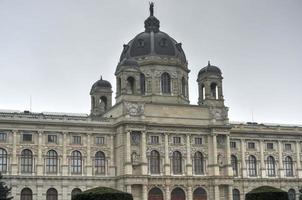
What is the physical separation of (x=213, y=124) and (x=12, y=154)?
92.7ft

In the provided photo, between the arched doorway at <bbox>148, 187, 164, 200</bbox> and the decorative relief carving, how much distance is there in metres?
10.6

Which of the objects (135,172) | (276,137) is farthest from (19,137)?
(276,137)

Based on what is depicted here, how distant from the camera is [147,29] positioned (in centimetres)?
9038

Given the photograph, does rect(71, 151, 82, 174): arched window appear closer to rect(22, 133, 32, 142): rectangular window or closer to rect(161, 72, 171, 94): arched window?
rect(22, 133, 32, 142): rectangular window

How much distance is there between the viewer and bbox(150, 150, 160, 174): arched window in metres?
77.7

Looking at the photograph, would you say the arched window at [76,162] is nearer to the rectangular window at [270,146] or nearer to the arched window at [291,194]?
the rectangular window at [270,146]

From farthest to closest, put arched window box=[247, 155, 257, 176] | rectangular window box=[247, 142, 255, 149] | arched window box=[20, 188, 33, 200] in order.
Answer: rectangular window box=[247, 142, 255, 149] < arched window box=[247, 155, 257, 176] < arched window box=[20, 188, 33, 200]

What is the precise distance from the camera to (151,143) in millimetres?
78000

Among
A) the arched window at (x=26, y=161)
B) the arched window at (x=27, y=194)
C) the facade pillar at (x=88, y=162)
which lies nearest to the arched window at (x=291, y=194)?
the facade pillar at (x=88, y=162)

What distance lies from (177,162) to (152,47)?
725 inches

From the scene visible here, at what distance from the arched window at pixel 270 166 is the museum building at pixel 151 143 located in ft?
0.51

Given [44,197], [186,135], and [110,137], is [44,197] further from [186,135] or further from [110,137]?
[186,135]

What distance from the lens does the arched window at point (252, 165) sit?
8606cm

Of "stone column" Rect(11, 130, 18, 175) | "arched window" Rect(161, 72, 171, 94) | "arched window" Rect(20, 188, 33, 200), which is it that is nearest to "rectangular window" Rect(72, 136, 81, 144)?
"stone column" Rect(11, 130, 18, 175)
